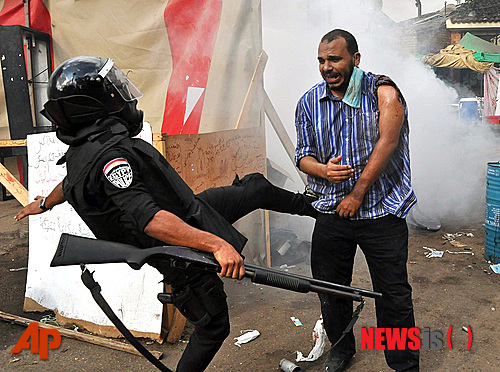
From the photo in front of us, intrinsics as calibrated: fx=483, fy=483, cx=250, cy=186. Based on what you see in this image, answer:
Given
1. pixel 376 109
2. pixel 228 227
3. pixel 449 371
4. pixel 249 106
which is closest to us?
pixel 228 227

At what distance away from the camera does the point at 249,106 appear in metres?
4.99

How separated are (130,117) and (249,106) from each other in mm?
2951

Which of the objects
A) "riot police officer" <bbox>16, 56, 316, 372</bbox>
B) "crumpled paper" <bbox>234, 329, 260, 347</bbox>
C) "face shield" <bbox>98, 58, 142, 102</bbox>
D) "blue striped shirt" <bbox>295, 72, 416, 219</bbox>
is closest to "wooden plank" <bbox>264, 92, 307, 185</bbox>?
"crumpled paper" <bbox>234, 329, 260, 347</bbox>

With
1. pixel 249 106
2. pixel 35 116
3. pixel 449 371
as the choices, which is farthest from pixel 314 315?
pixel 35 116

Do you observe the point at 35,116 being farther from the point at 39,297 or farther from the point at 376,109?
the point at 376,109

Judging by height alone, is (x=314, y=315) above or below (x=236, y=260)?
below

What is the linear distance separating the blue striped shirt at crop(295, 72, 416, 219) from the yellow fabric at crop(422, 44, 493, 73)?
68.3 ft

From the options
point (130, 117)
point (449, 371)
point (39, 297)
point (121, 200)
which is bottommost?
point (449, 371)

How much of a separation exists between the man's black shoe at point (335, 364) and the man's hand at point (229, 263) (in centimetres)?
150

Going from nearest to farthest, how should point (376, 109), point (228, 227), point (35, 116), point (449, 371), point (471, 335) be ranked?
1. point (228, 227)
2. point (376, 109)
3. point (449, 371)
4. point (471, 335)
5. point (35, 116)

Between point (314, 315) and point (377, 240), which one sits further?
point (314, 315)

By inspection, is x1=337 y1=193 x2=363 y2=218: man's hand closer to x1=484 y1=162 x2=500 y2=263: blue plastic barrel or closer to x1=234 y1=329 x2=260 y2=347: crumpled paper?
x1=234 y1=329 x2=260 y2=347: crumpled paper

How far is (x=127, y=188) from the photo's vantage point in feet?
6.15

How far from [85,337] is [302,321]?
5.49ft
